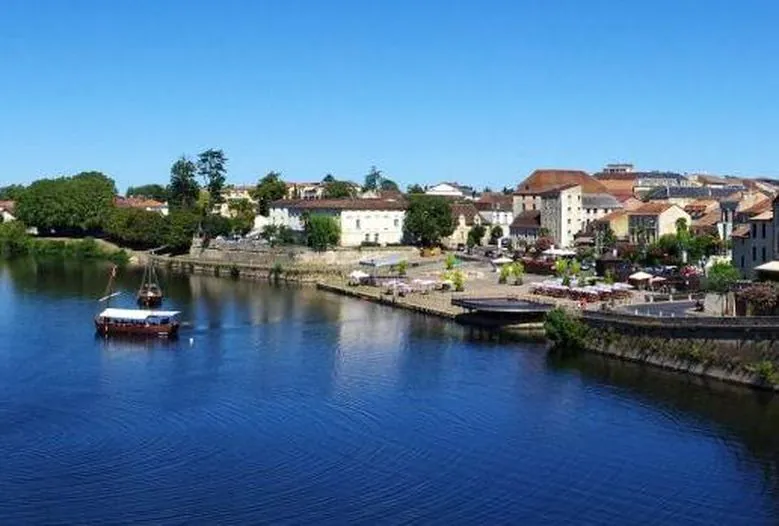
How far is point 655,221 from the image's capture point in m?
67.8

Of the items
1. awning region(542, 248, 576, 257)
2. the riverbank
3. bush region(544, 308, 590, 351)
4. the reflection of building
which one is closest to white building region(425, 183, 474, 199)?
the riverbank

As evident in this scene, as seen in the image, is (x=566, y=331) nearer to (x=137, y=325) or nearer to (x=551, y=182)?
(x=137, y=325)

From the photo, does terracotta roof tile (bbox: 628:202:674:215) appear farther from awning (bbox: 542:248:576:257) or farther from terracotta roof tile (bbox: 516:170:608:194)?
terracotta roof tile (bbox: 516:170:608:194)

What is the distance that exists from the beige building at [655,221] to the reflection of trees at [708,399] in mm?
33185

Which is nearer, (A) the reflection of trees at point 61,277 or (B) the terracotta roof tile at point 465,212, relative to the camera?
(A) the reflection of trees at point 61,277

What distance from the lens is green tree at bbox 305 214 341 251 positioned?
72.1 meters

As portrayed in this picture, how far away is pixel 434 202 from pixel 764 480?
180ft

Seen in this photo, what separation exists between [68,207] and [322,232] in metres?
32.6

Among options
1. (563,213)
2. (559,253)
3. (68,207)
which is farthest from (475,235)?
(68,207)

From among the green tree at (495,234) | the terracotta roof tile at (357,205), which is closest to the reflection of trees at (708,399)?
the terracotta roof tile at (357,205)

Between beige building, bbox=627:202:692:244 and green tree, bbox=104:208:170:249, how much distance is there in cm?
3545

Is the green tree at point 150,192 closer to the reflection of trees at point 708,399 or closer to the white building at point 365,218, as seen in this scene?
the white building at point 365,218

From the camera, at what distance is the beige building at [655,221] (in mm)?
67250

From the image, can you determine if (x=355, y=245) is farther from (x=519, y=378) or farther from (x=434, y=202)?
(x=519, y=378)
